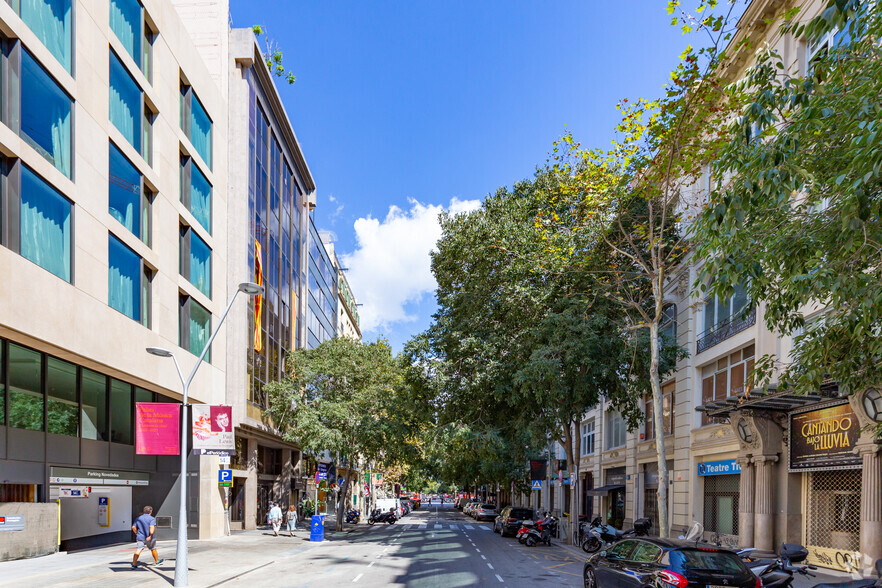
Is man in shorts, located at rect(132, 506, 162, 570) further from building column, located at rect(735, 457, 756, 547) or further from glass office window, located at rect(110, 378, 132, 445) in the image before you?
building column, located at rect(735, 457, 756, 547)

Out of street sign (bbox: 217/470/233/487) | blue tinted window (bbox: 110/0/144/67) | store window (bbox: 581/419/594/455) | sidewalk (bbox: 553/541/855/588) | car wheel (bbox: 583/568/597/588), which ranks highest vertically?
blue tinted window (bbox: 110/0/144/67)

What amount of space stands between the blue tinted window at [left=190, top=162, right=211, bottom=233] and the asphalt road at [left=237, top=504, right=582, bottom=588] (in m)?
15.0

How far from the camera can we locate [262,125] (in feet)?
134

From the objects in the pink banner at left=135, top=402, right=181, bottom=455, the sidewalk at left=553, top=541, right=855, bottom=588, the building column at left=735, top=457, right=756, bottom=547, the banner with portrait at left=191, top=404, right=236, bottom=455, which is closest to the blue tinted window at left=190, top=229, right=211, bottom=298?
the pink banner at left=135, top=402, right=181, bottom=455

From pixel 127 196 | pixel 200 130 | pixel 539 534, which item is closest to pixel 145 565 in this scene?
pixel 127 196

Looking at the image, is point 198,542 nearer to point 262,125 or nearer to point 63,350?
point 63,350

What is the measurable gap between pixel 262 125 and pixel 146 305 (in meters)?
19.2

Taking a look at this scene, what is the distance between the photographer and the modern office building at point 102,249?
17.5 meters

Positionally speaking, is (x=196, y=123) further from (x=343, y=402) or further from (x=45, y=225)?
(x=343, y=402)

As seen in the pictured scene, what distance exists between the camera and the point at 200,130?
31.1m

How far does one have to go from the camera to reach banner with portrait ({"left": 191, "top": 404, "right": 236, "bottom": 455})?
18312 mm

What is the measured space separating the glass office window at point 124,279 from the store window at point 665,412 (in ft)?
69.2

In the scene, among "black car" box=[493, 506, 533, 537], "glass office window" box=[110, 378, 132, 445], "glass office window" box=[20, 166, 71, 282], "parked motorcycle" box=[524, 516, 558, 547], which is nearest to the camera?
"glass office window" box=[20, 166, 71, 282]

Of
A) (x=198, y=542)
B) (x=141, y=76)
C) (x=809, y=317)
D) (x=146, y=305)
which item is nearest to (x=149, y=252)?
(x=146, y=305)
